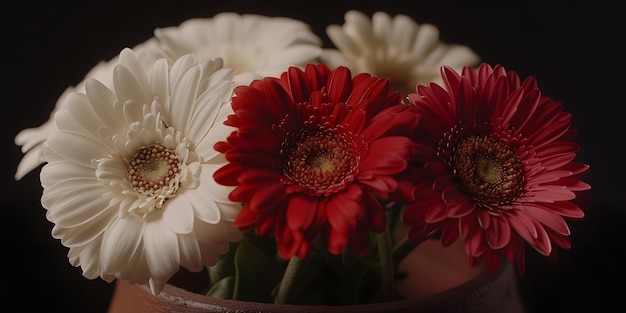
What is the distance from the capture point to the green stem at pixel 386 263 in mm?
475

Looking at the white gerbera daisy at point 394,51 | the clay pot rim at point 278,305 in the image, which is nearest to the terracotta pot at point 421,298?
the clay pot rim at point 278,305

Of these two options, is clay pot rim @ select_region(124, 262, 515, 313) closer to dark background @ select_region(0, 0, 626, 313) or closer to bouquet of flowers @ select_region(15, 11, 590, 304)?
bouquet of flowers @ select_region(15, 11, 590, 304)

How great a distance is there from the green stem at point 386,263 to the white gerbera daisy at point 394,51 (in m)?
0.13

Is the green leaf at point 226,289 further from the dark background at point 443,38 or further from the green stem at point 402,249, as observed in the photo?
the dark background at point 443,38

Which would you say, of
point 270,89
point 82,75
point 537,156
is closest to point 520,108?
point 537,156

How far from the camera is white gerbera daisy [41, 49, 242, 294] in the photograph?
0.41 meters

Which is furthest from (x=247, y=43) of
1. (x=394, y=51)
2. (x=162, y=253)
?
(x=162, y=253)

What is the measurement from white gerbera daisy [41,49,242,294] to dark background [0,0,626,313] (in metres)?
0.50

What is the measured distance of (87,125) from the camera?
441 millimetres

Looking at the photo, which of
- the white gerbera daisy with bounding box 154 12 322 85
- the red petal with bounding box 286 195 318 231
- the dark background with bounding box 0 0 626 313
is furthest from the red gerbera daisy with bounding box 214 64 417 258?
the dark background with bounding box 0 0 626 313

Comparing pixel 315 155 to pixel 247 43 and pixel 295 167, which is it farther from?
pixel 247 43

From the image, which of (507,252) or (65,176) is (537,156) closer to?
(507,252)

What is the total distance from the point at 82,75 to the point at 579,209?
2.25 ft

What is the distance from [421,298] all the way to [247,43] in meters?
0.22
